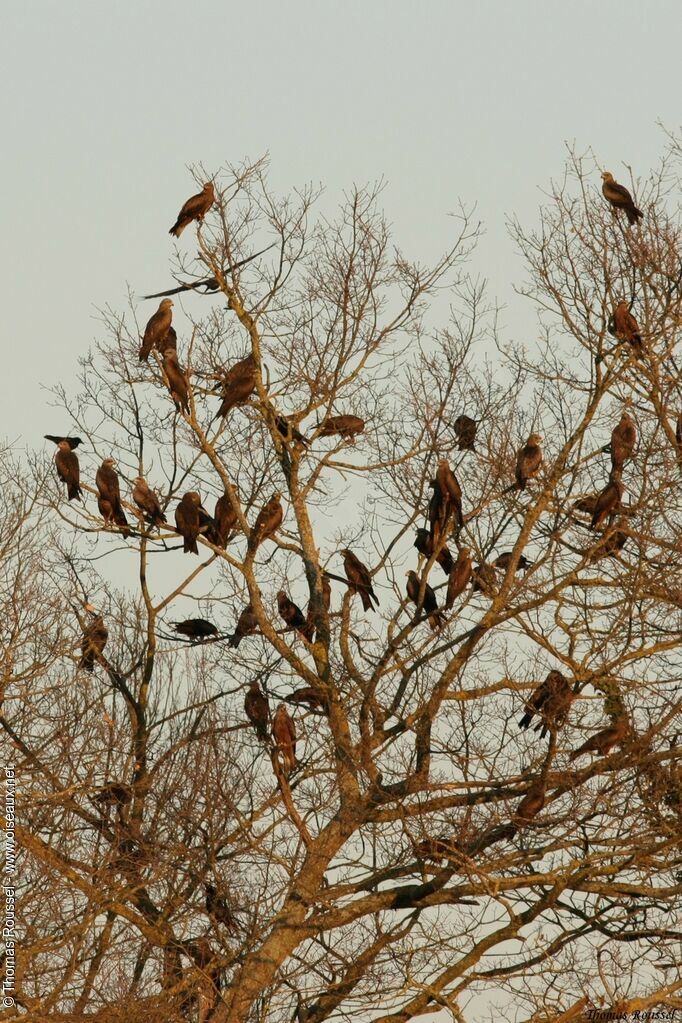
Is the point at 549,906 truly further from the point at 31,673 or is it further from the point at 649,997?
the point at 31,673

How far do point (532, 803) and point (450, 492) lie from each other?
8.96 feet

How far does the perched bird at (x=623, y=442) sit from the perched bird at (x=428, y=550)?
1674mm

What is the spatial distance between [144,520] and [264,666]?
1780mm

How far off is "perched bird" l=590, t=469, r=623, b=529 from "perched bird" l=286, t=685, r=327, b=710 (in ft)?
9.30

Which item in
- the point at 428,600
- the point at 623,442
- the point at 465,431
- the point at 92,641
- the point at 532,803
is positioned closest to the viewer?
the point at 532,803

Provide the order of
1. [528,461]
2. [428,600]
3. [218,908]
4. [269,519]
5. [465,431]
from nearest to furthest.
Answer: [528,461] → [428,600] → [218,908] → [465,431] → [269,519]

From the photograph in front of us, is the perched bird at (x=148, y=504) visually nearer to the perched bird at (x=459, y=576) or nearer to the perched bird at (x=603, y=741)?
the perched bird at (x=459, y=576)

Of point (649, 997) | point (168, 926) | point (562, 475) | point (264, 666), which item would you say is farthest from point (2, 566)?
point (649, 997)

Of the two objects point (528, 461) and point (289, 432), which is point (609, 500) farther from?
point (289, 432)

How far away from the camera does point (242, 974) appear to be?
1134 centimetres

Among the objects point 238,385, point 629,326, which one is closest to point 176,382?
point 238,385

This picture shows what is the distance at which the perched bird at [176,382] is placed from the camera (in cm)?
1173

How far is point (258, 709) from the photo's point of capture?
1248 cm

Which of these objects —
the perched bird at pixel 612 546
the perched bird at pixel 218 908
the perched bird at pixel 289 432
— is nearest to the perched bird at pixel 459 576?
the perched bird at pixel 612 546
